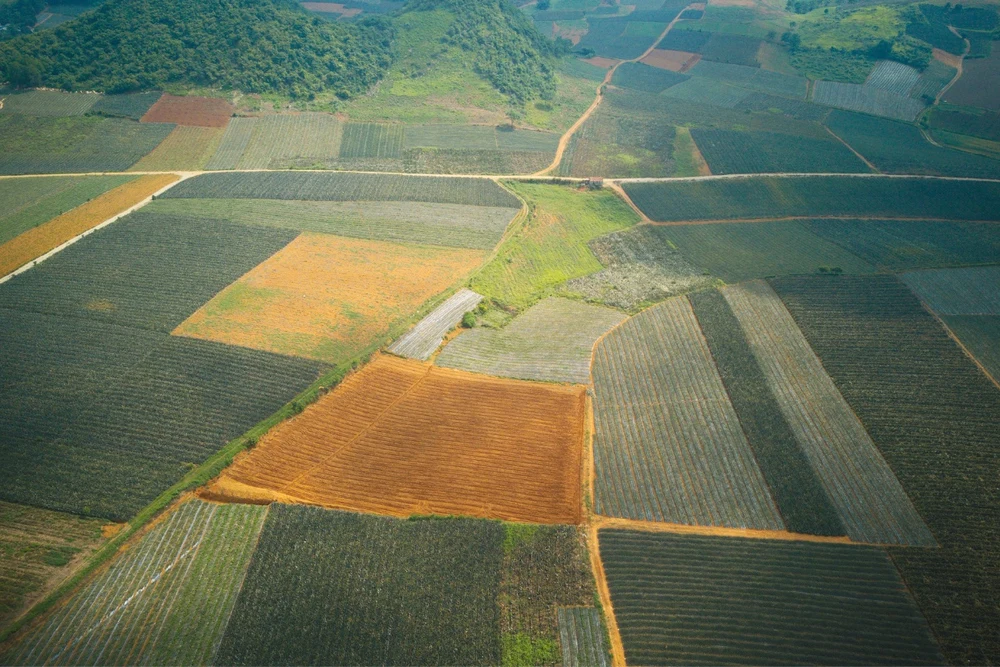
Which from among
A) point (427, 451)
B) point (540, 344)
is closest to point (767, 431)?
point (540, 344)

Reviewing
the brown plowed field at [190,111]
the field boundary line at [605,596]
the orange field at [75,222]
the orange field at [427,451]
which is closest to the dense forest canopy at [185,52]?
the brown plowed field at [190,111]

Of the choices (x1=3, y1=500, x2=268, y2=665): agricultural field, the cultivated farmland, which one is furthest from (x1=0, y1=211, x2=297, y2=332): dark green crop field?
the cultivated farmland

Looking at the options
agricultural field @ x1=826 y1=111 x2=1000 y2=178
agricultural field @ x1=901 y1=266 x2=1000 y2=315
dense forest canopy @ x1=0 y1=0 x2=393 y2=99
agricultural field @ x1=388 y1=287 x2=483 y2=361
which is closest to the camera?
agricultural field @ x1=388 y1=287 x2=483 y2=361

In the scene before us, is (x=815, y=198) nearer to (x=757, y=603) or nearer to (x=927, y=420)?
(x=927, y=420)

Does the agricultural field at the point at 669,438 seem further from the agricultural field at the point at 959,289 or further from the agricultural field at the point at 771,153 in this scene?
the agricultural field at the point at 771,153

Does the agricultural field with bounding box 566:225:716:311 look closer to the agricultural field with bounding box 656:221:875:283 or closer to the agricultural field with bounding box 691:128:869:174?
the agricultural field with bounding box 656:221:875:283

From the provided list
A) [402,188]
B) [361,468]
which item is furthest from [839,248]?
[361,468]

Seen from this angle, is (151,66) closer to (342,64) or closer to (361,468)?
(342,64)
